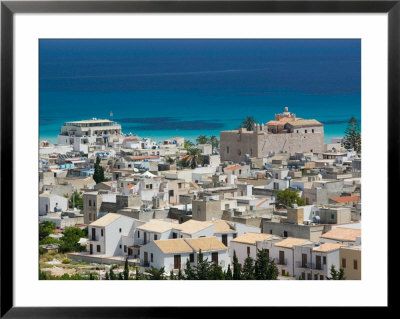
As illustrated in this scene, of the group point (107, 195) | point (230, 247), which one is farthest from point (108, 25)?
point (107, 195)

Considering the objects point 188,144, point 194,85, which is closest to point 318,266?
point 194,85

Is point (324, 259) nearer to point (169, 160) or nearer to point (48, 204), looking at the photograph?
point (48, 204)

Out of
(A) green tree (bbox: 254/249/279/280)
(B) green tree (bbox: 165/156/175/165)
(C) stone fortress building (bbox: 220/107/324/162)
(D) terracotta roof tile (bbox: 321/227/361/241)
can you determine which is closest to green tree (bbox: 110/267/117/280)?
(A) green tree (bbox: 254/249/279/280)

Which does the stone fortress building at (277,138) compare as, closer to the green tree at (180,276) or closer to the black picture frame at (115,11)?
the green tree at (180,276)

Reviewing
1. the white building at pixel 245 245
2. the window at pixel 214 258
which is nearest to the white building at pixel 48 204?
the window at pixel 214 258

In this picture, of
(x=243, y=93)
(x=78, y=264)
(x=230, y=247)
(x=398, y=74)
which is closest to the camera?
(x=398, y=74)

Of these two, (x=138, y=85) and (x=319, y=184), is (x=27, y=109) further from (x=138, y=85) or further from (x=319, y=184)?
(x=319, y=184)

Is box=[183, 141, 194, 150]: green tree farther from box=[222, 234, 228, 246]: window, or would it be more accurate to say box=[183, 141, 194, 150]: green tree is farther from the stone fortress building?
box=[222, 234, 228, 246]: window
